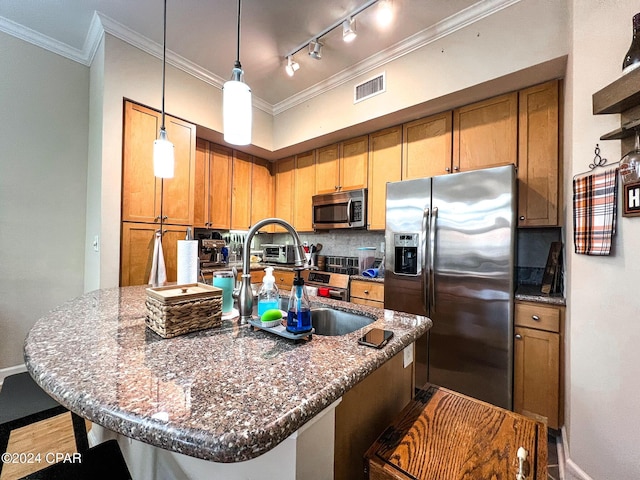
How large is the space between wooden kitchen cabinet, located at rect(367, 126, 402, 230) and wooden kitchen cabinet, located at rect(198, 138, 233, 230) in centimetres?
178

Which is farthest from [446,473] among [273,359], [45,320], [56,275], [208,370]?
[56,275]

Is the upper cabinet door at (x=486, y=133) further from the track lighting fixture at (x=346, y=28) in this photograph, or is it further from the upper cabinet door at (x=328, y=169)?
the upper cabinet door at (x=328, y=169)

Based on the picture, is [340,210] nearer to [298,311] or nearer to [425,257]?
[425,257]

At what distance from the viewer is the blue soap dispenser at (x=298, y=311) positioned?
0.90 meters

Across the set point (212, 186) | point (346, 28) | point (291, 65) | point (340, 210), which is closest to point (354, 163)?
point (340, 210)

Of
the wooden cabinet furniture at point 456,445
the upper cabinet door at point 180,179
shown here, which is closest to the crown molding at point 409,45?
the upper cabinet door at point 180,179

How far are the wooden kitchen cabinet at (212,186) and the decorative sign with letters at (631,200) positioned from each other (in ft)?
11.0

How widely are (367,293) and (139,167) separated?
7.81 feet

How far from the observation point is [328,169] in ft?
11.1

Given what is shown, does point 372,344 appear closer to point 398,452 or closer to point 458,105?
point 398,452

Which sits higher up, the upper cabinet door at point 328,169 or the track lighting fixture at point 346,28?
the track lighting fixture at point 346,28

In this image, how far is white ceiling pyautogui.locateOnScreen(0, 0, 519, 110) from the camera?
202 centimetres

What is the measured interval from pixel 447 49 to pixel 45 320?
298 cm

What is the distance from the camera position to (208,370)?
2.25 feet
